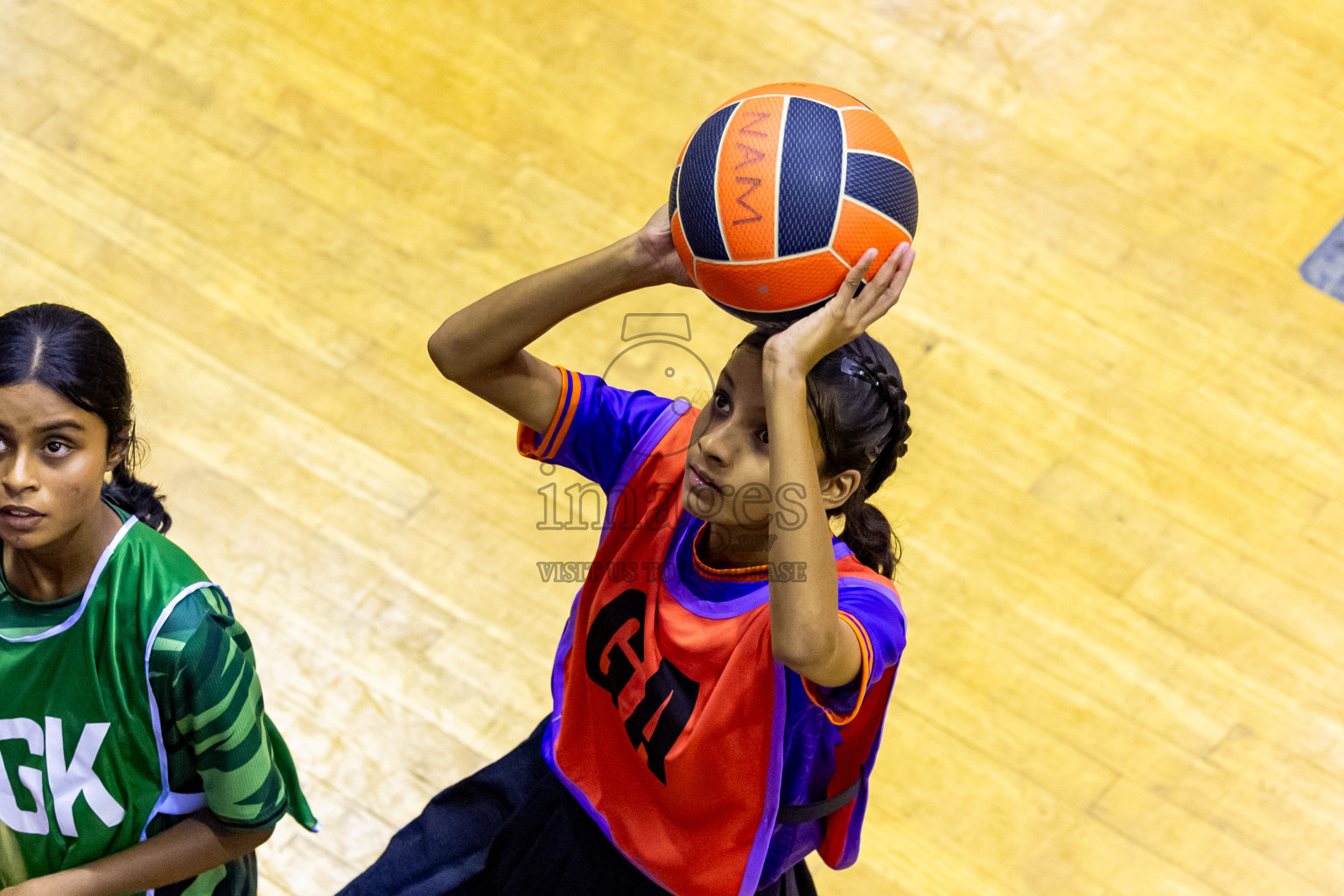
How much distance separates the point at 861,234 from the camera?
63.7 inches

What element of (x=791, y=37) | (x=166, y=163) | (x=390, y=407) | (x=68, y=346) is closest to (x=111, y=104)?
(x=166, y=163)

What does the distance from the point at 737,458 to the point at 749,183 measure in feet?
1.14

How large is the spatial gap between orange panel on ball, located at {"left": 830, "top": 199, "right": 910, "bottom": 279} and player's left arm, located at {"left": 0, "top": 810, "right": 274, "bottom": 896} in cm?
110

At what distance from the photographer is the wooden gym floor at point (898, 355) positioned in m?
2.94

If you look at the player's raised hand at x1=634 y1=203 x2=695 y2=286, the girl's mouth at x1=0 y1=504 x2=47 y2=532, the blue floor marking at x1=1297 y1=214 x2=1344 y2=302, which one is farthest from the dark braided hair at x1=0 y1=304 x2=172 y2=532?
the blue floor marking at x1=1297 y1=214 x2=1344 y2=302

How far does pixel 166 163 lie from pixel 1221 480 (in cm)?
302

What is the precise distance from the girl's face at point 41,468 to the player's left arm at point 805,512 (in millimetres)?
851

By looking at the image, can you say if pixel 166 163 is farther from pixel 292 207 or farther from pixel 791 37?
pixel 791 37

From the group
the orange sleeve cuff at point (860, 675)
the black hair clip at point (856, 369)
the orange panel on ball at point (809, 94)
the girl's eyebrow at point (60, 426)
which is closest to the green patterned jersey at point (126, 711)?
the girl's eyebrow at point (60, 426)

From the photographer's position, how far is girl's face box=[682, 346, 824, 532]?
1637 millimetres

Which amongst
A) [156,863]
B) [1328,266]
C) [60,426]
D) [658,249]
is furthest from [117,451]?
[1328,266]

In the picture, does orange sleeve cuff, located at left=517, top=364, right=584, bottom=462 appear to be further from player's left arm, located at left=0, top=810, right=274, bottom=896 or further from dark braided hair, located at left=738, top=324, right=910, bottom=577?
player's left arm, located at left=0, top=810, right=274, bottom=896

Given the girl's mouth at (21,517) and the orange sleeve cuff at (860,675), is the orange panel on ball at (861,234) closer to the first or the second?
the orange sleeve cuff at (860,675)

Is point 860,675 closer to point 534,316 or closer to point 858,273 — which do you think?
point 858,273
